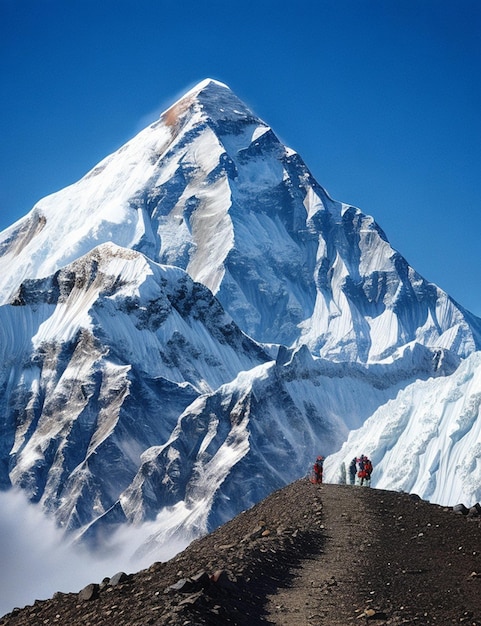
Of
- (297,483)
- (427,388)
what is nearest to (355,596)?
(297,483)

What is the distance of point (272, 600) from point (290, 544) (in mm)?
6226

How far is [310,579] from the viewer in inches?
1318

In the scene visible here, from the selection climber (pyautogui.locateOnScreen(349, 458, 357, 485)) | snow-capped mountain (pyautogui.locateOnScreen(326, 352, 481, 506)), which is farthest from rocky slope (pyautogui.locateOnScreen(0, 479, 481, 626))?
snow-capped mountain (pyautogui.locateOnScreen(326, 352, 481, 506))

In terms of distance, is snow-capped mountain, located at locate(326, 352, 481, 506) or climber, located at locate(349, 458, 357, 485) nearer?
climber, located at locate(349, 458, 357, 485)

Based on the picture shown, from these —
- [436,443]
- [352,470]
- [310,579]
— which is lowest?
[310,579]

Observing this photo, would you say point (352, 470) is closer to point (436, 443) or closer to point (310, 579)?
point (310, 579)

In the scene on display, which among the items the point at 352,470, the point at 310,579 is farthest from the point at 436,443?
the point at 310,579

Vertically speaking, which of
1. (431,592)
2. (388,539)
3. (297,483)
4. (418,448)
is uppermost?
(418,448)

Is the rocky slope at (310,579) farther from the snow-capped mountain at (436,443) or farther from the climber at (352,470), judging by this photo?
the snow-capped mountain at (436,443)

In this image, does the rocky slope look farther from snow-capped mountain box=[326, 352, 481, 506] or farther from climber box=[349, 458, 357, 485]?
snow-capped mountain box=[326, 352, 481, 506]

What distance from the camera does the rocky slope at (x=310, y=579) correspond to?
2883 centimetres

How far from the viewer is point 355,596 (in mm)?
30906

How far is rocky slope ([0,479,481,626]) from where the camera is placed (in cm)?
2883

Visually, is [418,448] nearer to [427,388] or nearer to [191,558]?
[427,388]
